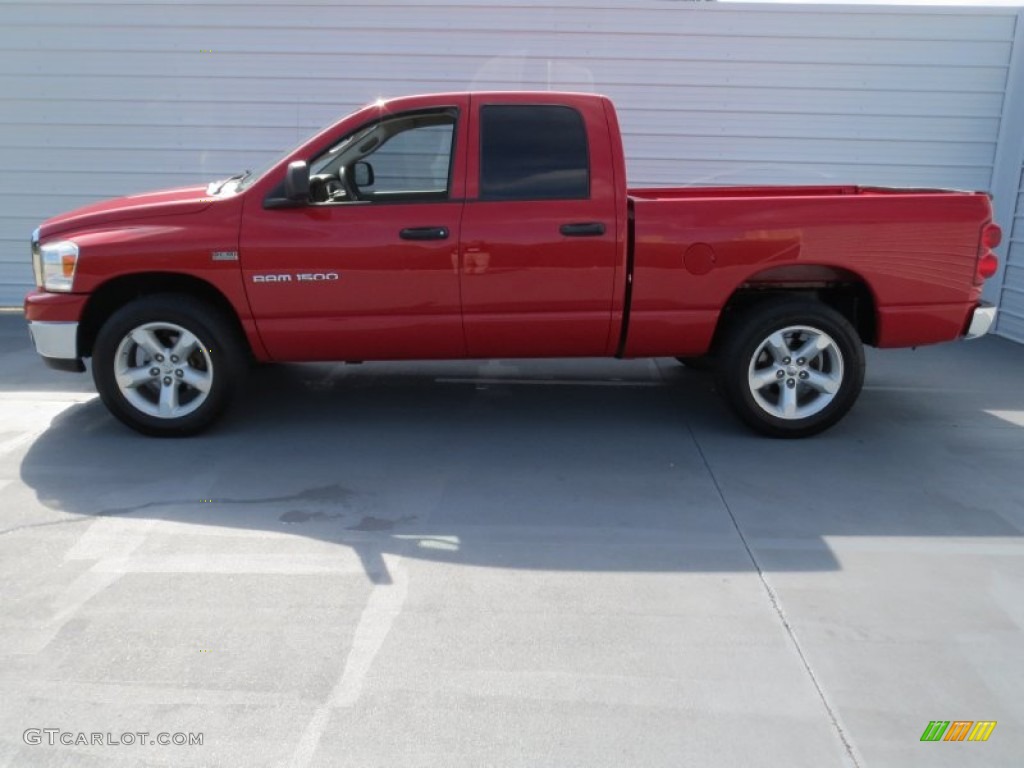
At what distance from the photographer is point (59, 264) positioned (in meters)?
5.12

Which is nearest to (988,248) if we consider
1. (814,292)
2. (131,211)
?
(814,292)

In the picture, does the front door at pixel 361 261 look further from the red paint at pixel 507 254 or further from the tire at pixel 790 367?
the tire at pixel 790 367

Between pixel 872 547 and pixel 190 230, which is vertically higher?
pixel 190 230

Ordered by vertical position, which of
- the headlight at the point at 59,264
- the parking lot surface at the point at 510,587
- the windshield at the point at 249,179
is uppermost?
the windshield at the point at 249,179

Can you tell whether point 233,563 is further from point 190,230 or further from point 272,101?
point 272,101

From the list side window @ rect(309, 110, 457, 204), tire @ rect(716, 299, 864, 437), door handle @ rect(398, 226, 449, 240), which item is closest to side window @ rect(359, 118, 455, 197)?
side window @ rect(309, 110, 457, 204)

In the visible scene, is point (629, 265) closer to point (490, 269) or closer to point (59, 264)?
point (490, 269)

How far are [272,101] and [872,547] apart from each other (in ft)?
23.3

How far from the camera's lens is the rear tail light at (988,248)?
5121 mm

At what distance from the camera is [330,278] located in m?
5.08

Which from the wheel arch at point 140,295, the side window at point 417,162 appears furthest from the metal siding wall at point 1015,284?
the wheel arch at point 140,295

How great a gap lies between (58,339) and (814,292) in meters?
4.66

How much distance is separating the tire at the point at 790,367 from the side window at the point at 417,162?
2.02 m

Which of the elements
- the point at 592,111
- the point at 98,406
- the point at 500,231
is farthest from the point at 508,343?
the point at 98,406
